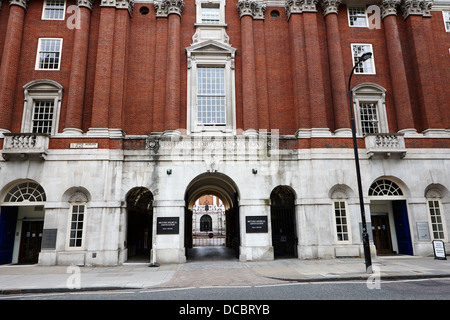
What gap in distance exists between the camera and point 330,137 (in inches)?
721

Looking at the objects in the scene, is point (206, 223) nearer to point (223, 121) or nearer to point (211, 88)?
point (223, 121)

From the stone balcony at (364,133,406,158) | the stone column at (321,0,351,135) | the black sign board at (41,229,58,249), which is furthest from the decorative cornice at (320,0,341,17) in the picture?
the black sign board at (41,229,58,249)

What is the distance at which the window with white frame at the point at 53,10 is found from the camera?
20203 mm

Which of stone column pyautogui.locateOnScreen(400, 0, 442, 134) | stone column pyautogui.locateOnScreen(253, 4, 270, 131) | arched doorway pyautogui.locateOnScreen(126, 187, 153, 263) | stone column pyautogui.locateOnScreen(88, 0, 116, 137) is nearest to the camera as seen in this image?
stone column pyautogui.locateOnScreen(88, 0, 116, 137)

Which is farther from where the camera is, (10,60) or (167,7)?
(167,7)

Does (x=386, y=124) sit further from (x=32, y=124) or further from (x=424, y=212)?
(x=32, y=124)

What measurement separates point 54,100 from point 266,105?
1351cm

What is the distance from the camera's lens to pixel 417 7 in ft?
69.1

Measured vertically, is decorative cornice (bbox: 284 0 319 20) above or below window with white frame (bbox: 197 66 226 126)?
above

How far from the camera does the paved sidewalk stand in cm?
1062

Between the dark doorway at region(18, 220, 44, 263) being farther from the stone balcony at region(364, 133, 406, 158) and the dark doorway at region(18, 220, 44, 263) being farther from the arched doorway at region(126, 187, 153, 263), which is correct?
the stone balcony at region(364, 133, 406, 158)

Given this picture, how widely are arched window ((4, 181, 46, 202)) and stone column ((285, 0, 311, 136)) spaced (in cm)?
1573

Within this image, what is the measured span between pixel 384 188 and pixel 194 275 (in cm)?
1309

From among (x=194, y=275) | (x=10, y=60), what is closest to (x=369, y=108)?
(x=194, y=275)
